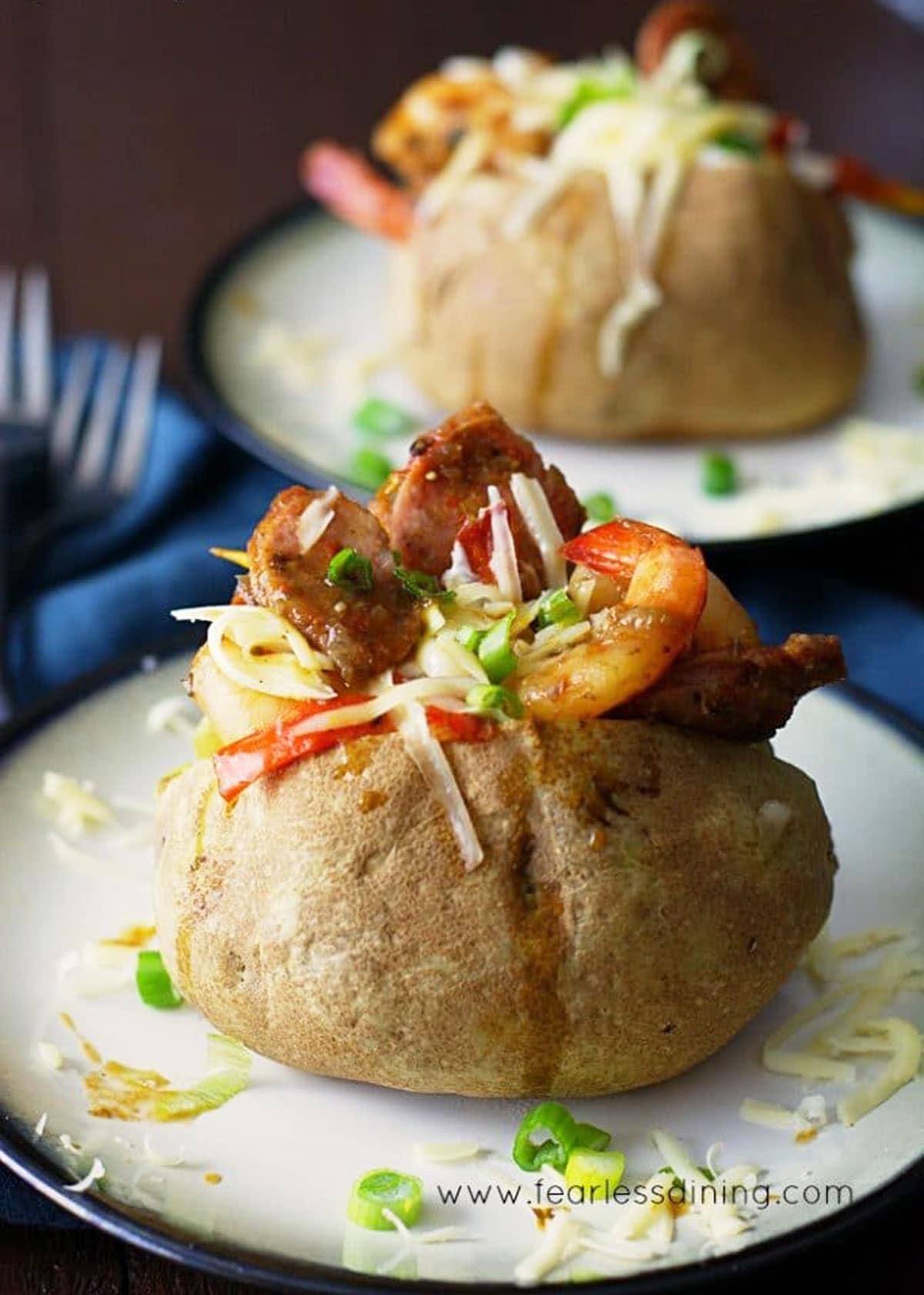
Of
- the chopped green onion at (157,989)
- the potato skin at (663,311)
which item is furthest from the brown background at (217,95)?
the chopped green onion at (157,989)

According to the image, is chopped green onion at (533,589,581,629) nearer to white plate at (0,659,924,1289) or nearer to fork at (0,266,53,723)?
white plate at (0,659,924,1289)

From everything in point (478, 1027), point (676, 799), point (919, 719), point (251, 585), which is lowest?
point (919, 719)

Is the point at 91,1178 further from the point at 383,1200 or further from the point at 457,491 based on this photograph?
the point at 457,491

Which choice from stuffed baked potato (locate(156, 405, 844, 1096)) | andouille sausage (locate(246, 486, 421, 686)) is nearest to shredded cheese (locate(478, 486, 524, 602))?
stuffed baked potato (locate(156, 405, 844, 1096))

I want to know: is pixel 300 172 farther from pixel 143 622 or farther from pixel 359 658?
pixel 359 658

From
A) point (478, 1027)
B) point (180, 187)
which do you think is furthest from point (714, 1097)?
point (180, 187)
